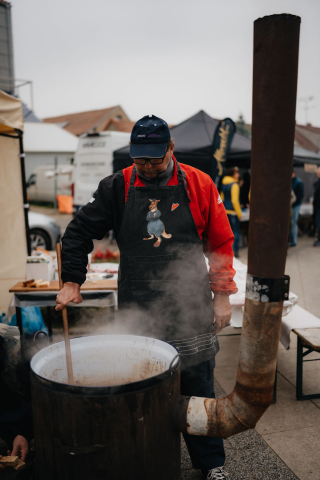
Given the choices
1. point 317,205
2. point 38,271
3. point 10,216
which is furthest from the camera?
point 317,205

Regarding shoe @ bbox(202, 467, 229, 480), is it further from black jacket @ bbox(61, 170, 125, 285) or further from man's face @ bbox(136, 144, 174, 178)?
man's face @ bbox(136, 144, 174, 178)

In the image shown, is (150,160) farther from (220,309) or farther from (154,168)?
(220,309)

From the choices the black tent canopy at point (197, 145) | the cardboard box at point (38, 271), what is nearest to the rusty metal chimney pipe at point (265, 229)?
the cardboard box at point (38, 271)

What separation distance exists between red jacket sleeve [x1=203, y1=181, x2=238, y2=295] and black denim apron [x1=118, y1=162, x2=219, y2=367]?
0.30 ft

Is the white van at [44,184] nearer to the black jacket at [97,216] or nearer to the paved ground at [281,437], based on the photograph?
the paved ground at [281,437]

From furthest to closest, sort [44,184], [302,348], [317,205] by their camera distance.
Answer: [44,184]
[317,205]
[302,348]

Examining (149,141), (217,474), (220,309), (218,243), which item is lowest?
(217,474)

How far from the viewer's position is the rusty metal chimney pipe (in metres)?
1.28

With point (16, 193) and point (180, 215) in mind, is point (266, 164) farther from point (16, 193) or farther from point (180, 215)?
point (16, 193)

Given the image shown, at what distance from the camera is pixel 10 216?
15.6ft

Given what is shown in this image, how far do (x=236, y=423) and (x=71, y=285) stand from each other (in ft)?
3.26

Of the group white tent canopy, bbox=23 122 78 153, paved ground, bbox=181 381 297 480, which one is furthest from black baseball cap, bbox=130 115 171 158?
white tent canopy, bbox=23 122 78 153

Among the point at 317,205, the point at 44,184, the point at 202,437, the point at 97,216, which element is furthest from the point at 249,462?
the point at 44,184

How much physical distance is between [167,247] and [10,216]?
3.32 metres
